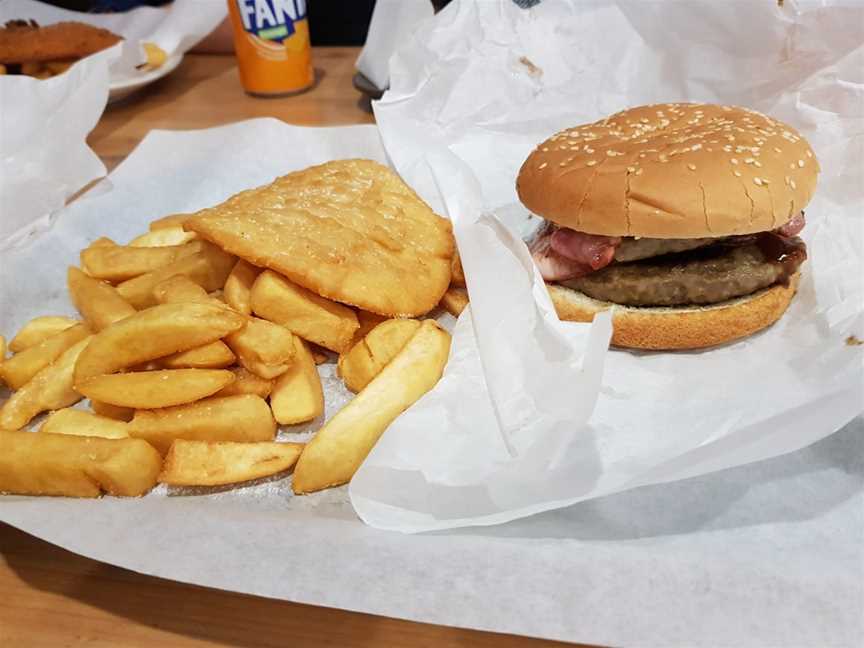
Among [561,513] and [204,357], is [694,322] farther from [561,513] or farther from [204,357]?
[204,357]

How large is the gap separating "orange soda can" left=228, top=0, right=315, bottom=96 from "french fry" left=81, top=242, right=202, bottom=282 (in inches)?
65.6

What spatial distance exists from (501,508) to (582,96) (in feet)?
5.71

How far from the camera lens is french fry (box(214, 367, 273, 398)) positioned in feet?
5.42

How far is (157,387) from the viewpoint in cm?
153

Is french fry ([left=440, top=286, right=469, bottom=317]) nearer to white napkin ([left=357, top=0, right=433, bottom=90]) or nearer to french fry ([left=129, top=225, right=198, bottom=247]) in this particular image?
french fry ([left=129, top=225, right=198, bottom=247])

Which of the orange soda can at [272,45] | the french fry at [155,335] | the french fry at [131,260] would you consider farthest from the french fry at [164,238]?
the orange soda can at [272,45]

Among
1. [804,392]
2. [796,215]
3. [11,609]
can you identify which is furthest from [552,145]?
[11,609]

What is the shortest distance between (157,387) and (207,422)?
4.8 inches

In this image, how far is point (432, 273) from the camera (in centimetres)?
191

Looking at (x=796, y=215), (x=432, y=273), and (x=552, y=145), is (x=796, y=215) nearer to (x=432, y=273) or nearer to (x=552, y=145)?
(x=552, y=145)

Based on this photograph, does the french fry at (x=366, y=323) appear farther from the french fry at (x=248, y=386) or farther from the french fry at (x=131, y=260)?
the french fry at (x=131, y=260)

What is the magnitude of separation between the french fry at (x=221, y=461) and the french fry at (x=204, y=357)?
204 mm

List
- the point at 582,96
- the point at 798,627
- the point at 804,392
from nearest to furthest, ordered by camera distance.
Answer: the point at 798,627, the point at 804,392, the point at 582,96

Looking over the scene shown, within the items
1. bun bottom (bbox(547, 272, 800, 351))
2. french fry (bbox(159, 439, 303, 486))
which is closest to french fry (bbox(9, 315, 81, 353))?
french fry (bbox(159, 439, 303, 486))
